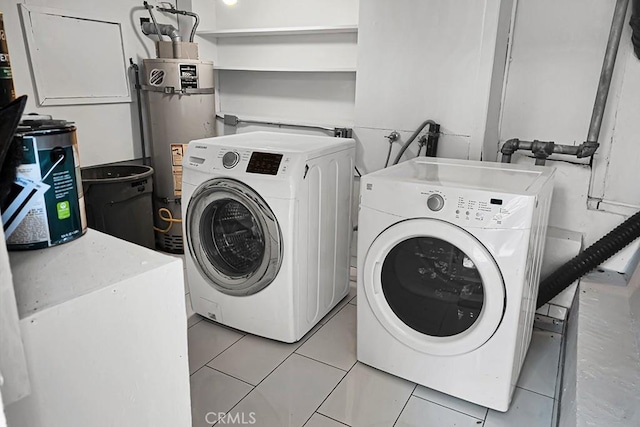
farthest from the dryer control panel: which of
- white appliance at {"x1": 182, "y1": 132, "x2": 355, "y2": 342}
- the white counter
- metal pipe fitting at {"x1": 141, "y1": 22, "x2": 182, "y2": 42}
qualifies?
metal pipe fitting at {"x1": 141, "y1": 22, "x2": 182, "y2": 42}

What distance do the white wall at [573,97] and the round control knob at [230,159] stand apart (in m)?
1.60

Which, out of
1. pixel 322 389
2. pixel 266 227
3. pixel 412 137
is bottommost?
pixel 322 389

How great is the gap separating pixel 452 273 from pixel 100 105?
8.69 ft

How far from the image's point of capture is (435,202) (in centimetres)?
171

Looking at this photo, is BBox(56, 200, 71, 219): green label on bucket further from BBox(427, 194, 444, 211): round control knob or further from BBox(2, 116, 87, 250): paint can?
BBox(427, 194, 444, 211): round control knob

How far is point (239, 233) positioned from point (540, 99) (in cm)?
183

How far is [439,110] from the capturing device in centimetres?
256

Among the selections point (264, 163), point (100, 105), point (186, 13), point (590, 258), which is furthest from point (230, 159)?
point (590, 258)

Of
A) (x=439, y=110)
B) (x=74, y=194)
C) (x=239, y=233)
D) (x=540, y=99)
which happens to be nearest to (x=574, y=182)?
(x=540, y=99)

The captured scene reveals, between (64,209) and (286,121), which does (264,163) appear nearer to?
(64,209)

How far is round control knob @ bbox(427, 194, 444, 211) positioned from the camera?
1.70 m

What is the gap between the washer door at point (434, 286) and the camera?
5.54ft

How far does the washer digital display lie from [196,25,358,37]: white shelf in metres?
1.32

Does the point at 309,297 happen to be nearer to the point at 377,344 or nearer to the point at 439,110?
the point at 377,344
